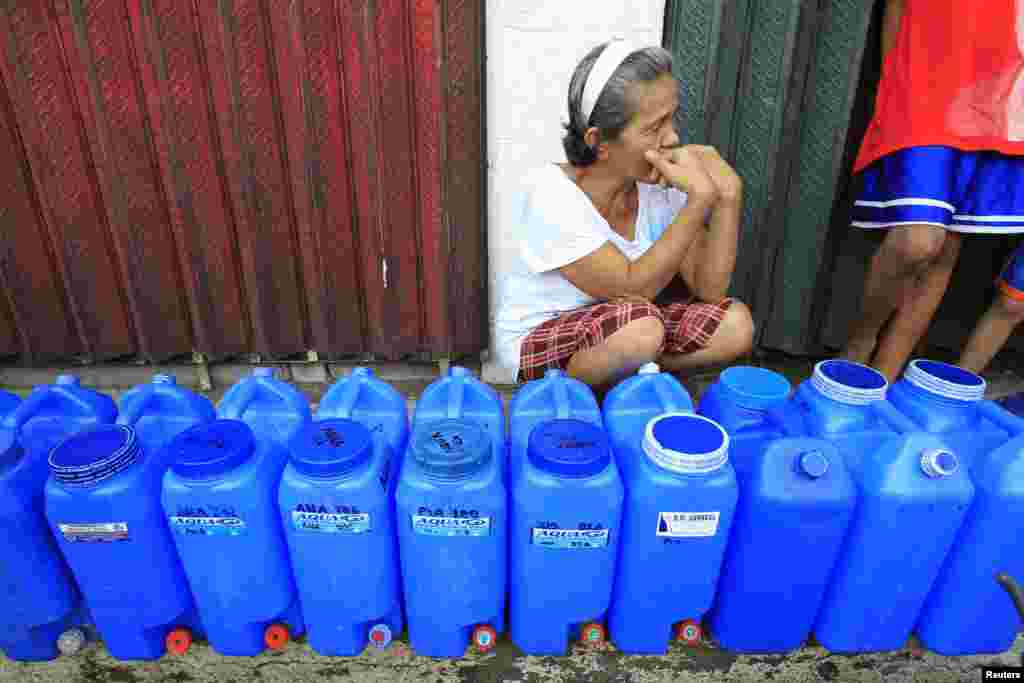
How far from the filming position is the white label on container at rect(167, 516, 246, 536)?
1211 millimetres

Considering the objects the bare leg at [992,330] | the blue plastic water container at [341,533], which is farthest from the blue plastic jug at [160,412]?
the bare leg at [992,330]

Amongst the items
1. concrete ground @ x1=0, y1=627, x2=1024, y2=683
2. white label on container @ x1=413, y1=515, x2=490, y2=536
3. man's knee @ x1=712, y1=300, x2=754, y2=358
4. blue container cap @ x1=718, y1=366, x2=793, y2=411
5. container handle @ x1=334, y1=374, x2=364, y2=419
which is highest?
blue container cap @ x1=718, y1=366, x2=793, y2=411

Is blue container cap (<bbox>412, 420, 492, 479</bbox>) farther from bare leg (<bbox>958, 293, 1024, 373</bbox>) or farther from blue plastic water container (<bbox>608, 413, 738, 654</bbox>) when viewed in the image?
bare leg (<bbox>958, 293, 1024, 373</bbox>)

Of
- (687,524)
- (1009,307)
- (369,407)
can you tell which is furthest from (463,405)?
(1009,307)

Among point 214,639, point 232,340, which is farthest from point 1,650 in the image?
point 232,340

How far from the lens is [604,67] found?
154 centimetres

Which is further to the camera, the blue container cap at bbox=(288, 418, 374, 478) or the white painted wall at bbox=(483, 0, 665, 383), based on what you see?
the white painted wall at bbox=(483, 0, 665, 383)

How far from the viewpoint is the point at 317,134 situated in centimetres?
217

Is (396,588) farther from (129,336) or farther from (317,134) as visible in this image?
(129,336)

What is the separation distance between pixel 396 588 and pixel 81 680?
0.73 metres

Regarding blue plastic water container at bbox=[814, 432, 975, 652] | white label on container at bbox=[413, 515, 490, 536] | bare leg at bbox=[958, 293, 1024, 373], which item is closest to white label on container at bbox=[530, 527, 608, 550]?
white label on container at bbox=[413, 515, 490, 536]

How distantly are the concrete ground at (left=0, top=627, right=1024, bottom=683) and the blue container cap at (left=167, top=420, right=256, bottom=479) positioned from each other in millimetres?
524

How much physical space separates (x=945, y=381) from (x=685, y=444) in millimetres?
703

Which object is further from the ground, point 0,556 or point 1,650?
point 0,556
